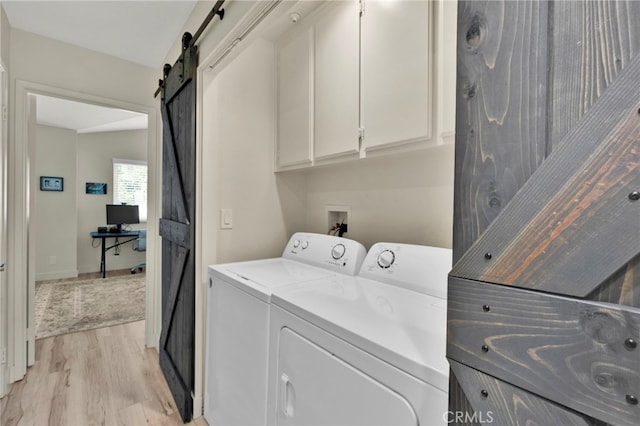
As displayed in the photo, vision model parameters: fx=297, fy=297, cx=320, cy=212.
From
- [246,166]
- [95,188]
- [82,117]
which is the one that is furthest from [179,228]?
[95,188]

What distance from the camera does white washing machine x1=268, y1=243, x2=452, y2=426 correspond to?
A: 695 millimetres

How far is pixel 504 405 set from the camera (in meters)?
0.43

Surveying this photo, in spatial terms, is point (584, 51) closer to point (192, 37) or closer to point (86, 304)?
point (192, 37)

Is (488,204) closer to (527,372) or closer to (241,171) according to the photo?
(527,372)

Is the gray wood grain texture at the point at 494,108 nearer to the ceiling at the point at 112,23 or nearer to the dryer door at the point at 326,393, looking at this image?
the dryer door at the point at 326,393

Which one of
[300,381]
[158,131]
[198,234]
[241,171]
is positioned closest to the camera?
[300,381]

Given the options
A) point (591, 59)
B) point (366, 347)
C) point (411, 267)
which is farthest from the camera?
point (411, 267)

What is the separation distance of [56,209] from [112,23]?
4.03 metres

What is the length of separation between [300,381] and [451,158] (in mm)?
1135

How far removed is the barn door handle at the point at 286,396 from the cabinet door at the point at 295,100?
1.19 m

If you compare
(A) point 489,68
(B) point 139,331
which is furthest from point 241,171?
(B) point 139,331

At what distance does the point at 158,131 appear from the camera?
2518mm

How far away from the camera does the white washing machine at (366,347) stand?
70 cm

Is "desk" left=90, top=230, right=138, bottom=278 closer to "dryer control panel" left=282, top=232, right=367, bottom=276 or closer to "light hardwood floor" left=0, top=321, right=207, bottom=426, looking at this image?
"light hardwood floor" left=0, top=321, right=207, bottom=426
